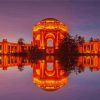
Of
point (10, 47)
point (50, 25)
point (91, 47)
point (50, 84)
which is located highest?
point (50, 25)

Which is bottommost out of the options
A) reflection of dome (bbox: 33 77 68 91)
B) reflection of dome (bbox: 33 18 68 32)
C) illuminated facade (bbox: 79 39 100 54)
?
reflection of dome (bbox: 33 77 68 91)

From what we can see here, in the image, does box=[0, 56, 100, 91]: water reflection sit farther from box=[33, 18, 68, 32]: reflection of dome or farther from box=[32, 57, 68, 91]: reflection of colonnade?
box=[33, 18, 68, 32]: reflection of dome

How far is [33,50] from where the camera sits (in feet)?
147

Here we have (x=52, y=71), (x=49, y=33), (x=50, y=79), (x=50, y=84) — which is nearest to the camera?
(x=50, y=84)

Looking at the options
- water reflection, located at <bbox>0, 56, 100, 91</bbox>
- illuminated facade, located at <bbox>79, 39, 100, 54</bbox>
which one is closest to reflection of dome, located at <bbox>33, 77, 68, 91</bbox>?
water reflection, located at <bbox>0, 56, 100, 91</bbox>

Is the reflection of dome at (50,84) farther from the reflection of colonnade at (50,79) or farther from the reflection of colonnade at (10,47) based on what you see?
the reflection of colonnade at (10,47)

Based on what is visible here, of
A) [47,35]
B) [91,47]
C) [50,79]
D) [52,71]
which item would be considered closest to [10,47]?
[47,35]

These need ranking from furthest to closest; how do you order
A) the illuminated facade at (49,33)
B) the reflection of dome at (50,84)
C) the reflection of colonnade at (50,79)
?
the illuminated facade at (49,33) < the reflection of colonnade at (50,79) < the reflection of dome at (50,84)

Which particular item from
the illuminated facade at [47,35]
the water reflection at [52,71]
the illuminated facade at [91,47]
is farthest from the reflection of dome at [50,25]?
the water reflection at [52,71]

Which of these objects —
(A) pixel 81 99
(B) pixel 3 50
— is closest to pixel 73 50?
(B) pixel 3 50

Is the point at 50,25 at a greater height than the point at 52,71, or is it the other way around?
the point at 50,25

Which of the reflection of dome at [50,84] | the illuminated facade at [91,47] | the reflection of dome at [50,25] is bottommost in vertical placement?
the reflection of dome at [50,84]

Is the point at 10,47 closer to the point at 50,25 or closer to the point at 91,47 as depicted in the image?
the point at 50,25

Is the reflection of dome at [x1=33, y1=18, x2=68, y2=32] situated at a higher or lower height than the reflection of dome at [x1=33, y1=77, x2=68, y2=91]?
higher
